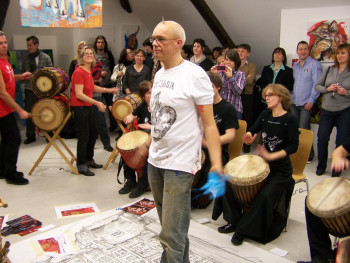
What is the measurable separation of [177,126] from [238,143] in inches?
71.4

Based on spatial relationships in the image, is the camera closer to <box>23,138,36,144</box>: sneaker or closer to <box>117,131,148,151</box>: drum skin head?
<box>117,131,148,151</box>: drum skin head

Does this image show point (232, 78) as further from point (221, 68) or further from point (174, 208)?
point (174, 208)

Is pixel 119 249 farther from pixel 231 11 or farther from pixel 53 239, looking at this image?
pixel 231 11

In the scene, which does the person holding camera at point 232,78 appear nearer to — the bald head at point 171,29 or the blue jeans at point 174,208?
the bald head at point 171,29

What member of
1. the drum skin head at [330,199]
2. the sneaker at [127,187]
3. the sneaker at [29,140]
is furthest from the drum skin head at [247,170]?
the sneaker at [29,140]

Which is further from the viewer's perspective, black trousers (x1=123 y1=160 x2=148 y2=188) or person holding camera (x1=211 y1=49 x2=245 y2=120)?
person holding camera (x1=211 y1=49 x2=245 y2=120)

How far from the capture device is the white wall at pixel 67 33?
712cm

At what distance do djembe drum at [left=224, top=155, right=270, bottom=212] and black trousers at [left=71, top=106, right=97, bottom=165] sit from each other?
210cm

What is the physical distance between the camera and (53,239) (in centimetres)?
296

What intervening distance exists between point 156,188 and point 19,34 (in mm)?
6156

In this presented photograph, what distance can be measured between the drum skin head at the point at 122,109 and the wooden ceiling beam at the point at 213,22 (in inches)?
99.9

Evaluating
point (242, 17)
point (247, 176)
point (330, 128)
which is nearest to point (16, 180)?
point (247, 176)

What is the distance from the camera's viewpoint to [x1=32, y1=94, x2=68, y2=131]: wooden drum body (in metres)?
4.42

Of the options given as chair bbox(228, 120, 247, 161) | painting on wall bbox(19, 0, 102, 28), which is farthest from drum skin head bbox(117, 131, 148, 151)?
painting on wall bbox(19, 0, 102, 28)
